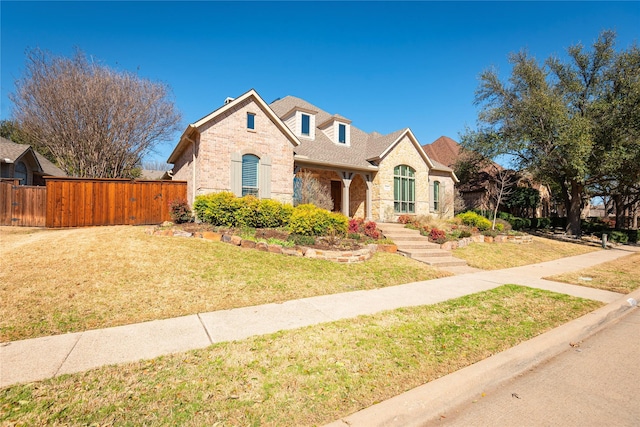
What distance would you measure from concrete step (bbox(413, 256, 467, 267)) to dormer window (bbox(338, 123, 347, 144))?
39.8 ft

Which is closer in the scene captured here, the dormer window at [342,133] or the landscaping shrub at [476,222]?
the landscaping shrub at [476,222]

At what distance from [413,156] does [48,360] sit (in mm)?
19962

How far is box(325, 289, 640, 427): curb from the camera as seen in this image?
2621mm

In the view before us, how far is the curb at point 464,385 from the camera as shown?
2.62 meters

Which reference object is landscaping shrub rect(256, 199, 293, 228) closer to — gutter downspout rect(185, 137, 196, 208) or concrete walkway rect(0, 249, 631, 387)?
gutter downspout rect(185, 137, 196, 208)

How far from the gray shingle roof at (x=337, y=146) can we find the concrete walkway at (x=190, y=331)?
11334 mm

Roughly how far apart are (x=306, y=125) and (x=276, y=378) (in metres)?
18.0

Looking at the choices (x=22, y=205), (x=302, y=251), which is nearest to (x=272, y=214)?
(x=302, y=251)

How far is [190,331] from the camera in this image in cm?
440

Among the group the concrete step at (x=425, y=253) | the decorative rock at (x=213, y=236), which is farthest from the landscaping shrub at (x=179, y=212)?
the concrete step at (x=425, y=253)

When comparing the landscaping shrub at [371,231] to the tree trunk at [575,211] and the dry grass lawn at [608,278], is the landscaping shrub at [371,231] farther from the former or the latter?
the tree trunk at [575,211]

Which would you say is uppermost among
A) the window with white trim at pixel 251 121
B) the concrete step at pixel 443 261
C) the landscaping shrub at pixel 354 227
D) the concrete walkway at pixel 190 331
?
the window with white trim at pixel 251 121

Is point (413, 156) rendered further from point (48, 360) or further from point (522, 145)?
point (48, 360)

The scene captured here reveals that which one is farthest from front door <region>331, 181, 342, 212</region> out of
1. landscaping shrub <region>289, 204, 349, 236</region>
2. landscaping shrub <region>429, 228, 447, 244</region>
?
landscaping shrub <region>289, 204, 349, 236</region>
